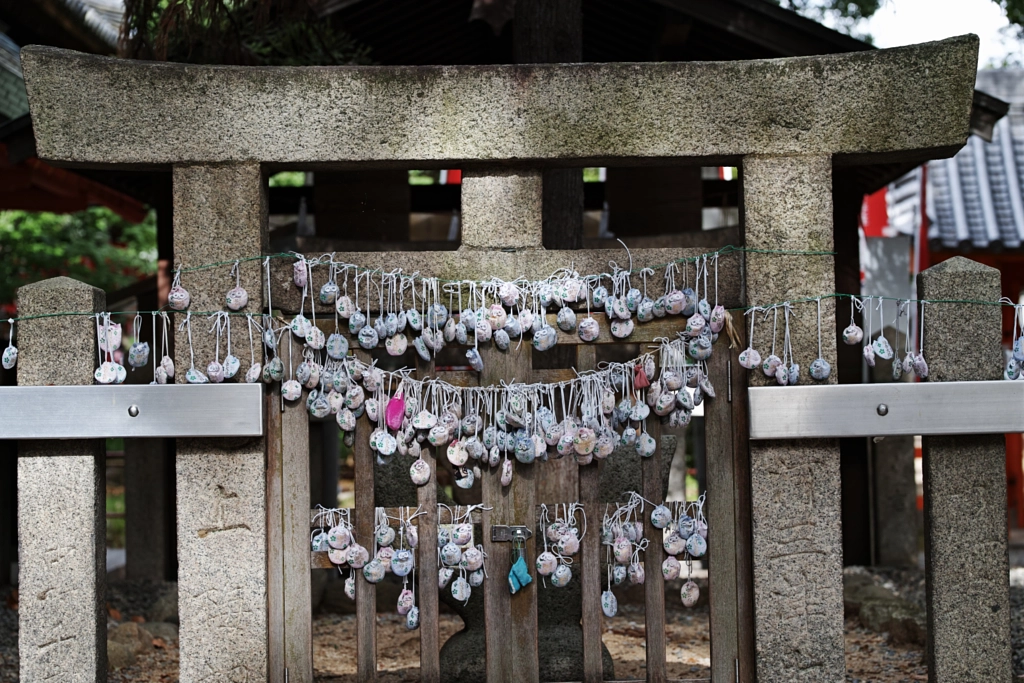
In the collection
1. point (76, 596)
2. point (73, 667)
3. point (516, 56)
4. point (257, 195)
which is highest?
point (516, 56)

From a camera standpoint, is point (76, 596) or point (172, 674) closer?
point (76, 596)

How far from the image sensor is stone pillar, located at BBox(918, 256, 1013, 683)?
3.80 m

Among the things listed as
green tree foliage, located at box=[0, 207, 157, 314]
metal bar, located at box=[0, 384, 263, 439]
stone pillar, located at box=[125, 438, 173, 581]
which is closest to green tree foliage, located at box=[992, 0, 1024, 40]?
metal bar, located at box=[0, 384, 263, 439]

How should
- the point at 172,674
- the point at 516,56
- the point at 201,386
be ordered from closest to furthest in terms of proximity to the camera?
the point at 201,386 < the point at 172,674 < the point at 516,56

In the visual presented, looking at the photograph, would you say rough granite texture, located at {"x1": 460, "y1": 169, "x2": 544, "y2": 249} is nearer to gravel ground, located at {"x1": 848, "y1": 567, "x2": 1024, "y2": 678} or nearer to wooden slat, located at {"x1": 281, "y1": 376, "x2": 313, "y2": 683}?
wooden slat, located at {"x1": 281, "y1": 376, "x2": 313, "y2": 683}

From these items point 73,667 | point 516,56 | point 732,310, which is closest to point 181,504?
point 73,667

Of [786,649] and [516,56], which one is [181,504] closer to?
[786,649]

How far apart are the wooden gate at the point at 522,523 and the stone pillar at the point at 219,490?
92mm

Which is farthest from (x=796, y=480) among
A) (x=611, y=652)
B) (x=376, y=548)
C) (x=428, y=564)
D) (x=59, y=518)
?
(x=611, y=652)

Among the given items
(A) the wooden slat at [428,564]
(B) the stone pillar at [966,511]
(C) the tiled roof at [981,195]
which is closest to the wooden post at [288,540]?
(A) the wooden slat at [428,564]

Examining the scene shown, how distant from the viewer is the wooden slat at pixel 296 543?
3906 mm

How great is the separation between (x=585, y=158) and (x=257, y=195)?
129cm

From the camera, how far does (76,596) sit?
12.5 feet

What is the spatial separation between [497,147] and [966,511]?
2298 millimetres
